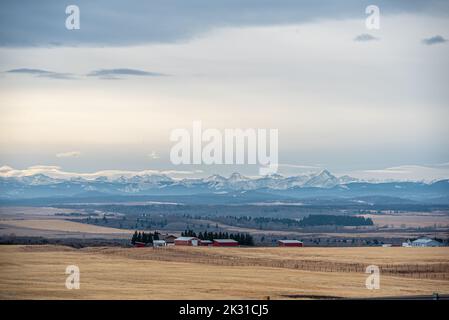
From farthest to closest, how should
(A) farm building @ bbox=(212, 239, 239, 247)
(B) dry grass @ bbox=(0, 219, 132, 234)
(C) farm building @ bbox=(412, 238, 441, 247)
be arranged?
(B) dry grass @ bbox=(0, 219, 132, 234) < (C) farm building @ bbox=(412, 238, 441, 247) < (A) farm building @ bbox=(212, 239, 239, 247)

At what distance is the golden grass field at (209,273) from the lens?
4318cm

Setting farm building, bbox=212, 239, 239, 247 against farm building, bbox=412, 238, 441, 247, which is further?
farm building, bbox=412, 238, 441, 247

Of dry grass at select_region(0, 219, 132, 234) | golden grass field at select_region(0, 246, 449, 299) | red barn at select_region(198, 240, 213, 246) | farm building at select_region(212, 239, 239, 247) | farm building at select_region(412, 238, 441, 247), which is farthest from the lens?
dry grass at select_region(0, 219, 132, 234)

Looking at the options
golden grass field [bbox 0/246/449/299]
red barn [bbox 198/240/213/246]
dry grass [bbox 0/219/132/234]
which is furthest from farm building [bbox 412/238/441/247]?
dry grass [bbox 0/219/132/234]

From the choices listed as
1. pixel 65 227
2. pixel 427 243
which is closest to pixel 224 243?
pixel 427 243

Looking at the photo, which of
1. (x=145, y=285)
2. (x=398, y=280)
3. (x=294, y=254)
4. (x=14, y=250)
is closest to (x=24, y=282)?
(x=145, y=285)

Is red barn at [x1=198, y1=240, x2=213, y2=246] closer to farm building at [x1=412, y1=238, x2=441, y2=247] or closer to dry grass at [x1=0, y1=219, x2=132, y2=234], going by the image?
farm building at [x1=412, y1=238, x2=441, y2=247]

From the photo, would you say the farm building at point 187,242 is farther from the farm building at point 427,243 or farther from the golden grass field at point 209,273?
the farm building at point 427,243

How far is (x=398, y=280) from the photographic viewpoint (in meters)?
54.4

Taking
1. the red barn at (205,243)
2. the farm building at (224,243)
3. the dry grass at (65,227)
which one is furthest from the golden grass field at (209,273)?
the dry grass at (65,227)

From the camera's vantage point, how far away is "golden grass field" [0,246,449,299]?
4318cm

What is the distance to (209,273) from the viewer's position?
57250 millimetres

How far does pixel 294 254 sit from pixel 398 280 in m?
30.9
